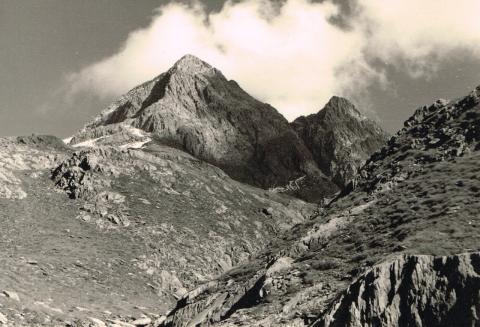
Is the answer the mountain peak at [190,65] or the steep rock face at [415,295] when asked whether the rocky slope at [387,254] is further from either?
the mountain peak at [190,65]

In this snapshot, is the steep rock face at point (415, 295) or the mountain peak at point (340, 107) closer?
the steep rock face at point (415, 295)

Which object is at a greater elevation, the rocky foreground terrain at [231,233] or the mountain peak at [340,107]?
the mountain peak at [340,107]

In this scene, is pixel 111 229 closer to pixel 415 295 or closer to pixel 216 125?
pixel 415 295

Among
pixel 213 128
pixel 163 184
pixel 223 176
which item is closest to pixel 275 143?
pixel 213 128

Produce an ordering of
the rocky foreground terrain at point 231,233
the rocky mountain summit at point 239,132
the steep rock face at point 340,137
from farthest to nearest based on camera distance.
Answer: the steep rock face at point 340,137, the rocky mountain summit at point 239,132, the rocky foreground terrain at point 231,233

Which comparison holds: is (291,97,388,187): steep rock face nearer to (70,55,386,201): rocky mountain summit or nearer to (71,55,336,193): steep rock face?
(70,55,386,201): rocky mountain summit

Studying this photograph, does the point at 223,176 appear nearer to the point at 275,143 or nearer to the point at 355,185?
the point at 275,143

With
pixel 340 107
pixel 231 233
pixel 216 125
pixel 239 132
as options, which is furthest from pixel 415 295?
pixel 340 107

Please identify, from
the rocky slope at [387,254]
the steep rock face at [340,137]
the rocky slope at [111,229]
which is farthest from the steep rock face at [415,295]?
the steep rock face at [340,137]
